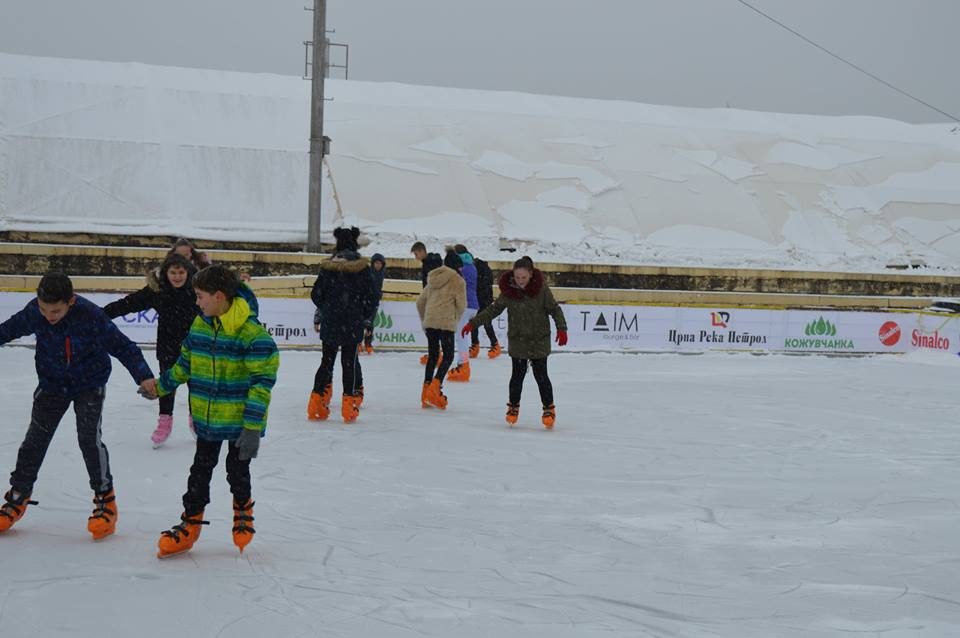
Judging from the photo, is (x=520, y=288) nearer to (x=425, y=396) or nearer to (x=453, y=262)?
(x=425, y=396)

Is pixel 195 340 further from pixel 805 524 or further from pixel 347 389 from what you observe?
pixel 347 389

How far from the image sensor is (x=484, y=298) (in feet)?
50.6

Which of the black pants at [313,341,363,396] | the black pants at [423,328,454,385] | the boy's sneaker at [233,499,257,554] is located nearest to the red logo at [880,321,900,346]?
the black pants at [423,328,454,385]

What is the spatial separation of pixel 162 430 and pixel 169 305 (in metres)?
0.96

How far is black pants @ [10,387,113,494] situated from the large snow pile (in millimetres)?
20784

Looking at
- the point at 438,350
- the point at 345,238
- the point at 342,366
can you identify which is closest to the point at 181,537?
the point at 342,366

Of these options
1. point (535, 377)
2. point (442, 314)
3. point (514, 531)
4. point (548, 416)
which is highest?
point (442, 314)

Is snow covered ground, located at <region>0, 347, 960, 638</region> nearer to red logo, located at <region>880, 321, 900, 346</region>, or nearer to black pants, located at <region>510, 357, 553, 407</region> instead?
black pants, located at <region>510, 357, 553, 407</region>

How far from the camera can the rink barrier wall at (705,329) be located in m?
16.6

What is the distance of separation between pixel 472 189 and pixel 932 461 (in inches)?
871

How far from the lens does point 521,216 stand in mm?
28797

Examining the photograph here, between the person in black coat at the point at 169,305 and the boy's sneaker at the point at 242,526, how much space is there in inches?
109

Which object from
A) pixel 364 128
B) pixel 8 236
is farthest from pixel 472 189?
pixel 8 236

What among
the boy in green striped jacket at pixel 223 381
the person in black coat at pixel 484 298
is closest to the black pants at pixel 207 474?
the boy in green striped jacket at pixel 223 381
